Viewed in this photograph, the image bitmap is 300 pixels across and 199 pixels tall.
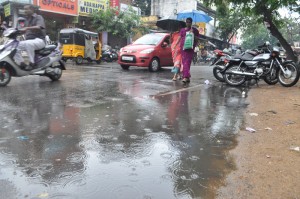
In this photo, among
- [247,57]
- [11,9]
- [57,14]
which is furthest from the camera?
[57,14]

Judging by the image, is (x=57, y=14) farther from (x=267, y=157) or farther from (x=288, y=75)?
(x=267, y=157)

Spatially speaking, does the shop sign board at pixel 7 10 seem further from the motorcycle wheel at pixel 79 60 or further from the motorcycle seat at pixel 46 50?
the motorcycle seat at pixel 46 50

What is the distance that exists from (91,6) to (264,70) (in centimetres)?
1616

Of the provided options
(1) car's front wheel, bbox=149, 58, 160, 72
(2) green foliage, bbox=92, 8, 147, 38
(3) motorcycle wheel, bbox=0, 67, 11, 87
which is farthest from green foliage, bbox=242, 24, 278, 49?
(3) motorcycle wheel, bbox=0, 67, 11, 87

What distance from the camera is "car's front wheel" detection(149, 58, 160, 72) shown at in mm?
12398

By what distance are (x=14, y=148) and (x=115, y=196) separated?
1571mm

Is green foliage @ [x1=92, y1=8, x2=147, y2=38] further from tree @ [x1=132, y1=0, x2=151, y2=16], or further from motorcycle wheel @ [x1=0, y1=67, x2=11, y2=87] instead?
tree @ [x1=132, y1=0, x2=151, y2=16]

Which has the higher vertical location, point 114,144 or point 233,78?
point 233,78

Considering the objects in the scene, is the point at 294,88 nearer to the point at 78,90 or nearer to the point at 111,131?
the point at 78,90

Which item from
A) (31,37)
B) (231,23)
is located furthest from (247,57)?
(231,23)

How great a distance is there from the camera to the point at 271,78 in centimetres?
948

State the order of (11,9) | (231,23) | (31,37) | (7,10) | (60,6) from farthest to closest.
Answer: (231,23), (60,6), (11,9), (7,10), (31,37)

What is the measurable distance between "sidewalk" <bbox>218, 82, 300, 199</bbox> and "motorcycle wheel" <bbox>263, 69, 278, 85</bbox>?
341 centimetres

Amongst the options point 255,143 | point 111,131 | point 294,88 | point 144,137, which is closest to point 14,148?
point 111,131
